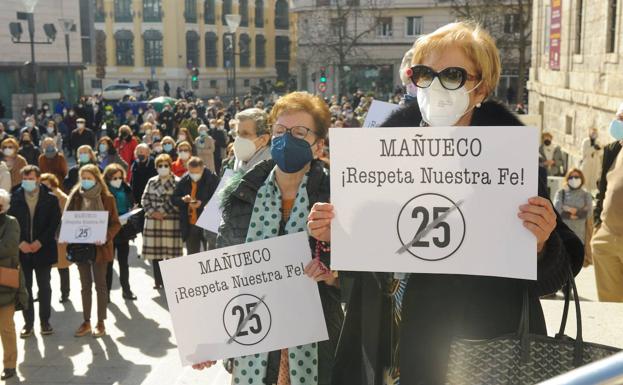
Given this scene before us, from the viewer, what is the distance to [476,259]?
2.38 meters

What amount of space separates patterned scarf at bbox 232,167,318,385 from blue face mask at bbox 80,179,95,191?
5.13 metres

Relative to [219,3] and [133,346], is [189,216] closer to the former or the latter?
[133,346]

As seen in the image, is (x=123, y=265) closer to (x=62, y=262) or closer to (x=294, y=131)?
(x=62, y=262)

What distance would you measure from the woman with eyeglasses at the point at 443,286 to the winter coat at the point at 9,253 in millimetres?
4679

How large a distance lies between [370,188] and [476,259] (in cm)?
42

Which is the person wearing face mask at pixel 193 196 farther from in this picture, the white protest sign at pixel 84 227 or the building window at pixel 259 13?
the building window at pixel 259 13

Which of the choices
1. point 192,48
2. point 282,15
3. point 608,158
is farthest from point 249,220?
point 282,15

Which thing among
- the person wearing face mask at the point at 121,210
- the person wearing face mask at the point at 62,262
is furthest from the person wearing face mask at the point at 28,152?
the person wearing face mask at the point at 121,210

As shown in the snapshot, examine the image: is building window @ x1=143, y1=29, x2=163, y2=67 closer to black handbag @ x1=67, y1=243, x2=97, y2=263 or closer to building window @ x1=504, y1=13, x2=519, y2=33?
building window @ x1=504, y1=13, x2=519, y2=33

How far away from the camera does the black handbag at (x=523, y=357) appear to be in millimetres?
2178

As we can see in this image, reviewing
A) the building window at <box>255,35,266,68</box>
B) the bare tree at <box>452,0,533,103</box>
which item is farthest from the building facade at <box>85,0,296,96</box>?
the bare tree at <box>452,0,533,103</box>

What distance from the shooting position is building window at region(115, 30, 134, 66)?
67.6 metres

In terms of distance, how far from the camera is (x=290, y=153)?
10.8 feet

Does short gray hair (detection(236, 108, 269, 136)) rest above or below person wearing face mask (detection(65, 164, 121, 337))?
above
